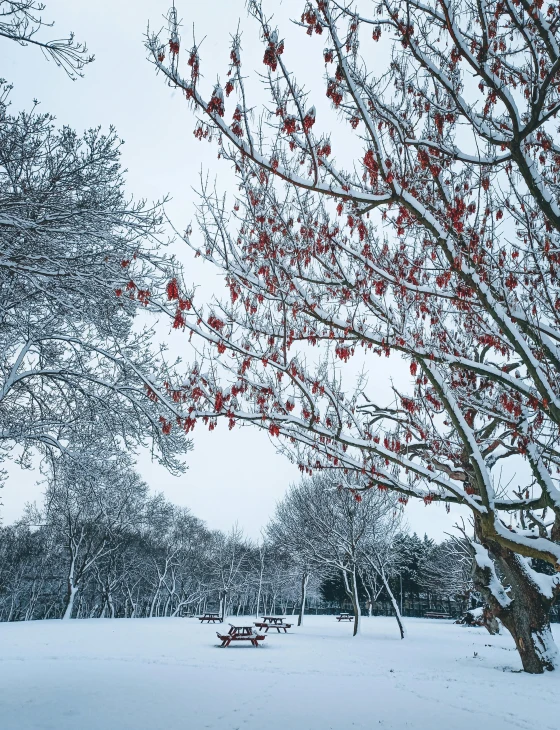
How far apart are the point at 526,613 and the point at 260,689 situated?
6.97 m

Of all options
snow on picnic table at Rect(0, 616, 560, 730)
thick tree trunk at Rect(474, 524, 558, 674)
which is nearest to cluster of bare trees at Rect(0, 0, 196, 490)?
snow on picnic table at Rect(0, 616, 560, 730)

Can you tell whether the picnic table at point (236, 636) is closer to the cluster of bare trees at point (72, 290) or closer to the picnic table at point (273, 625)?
the picnic table at point (273, 625)

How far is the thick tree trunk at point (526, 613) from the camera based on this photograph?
11117 millimetres

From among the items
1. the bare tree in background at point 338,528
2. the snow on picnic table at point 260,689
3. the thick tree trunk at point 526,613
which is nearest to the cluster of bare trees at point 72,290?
the snow on picnic table at point 260,689

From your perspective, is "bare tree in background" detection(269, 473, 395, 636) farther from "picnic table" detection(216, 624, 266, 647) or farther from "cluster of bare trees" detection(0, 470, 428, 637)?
"picnic table" detection(216, 624, 266, 647)

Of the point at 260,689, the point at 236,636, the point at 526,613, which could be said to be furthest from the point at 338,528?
the point at 260,689

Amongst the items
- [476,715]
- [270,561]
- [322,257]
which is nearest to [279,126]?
[322,257]

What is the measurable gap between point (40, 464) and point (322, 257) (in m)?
8.35

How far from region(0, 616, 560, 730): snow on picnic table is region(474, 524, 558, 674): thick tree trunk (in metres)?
0.51

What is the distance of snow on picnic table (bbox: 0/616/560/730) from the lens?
6438 millimetres

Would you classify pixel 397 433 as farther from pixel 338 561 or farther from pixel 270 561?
pixel 270 561

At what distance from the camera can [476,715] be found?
7.19 meters

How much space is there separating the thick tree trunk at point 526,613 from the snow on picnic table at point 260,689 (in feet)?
1.69

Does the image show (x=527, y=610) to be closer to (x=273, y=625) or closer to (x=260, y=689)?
(x=260, y=689)
